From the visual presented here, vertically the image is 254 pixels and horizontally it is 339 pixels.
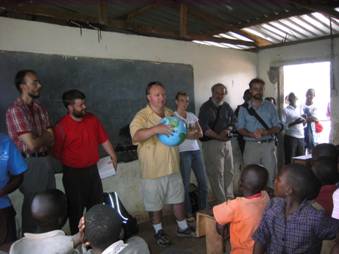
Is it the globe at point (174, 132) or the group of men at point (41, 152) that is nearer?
the group of men at point (41, 152)

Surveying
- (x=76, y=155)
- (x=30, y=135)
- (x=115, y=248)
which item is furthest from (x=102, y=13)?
(x=115, y=248)

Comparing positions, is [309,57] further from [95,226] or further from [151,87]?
[95,226]

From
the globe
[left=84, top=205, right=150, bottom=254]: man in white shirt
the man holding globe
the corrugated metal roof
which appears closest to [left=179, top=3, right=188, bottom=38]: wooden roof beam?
the corrugated metal roof

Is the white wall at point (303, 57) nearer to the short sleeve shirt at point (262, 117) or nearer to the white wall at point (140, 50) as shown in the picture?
the white wall at point (140, 50)

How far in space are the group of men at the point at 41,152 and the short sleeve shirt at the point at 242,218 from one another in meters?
1.38

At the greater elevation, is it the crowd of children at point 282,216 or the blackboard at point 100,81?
the blackboard at point 100,81

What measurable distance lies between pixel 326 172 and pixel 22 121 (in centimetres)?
242

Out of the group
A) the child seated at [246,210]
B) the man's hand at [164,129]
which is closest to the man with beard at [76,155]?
the man's hand at [164,129]

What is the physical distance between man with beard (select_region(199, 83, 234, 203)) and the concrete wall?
2.44 feet

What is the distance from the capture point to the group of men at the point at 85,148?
122 inches

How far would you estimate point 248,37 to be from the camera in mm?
6320

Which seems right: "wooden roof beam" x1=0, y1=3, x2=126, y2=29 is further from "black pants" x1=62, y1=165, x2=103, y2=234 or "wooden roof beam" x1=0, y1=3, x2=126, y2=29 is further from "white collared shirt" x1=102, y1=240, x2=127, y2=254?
"white collared shirt" x1=102, y1=240, x2=127, y2=254

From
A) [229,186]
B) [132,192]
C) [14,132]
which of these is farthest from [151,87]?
[229,186]

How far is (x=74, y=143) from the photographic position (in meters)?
3.49
